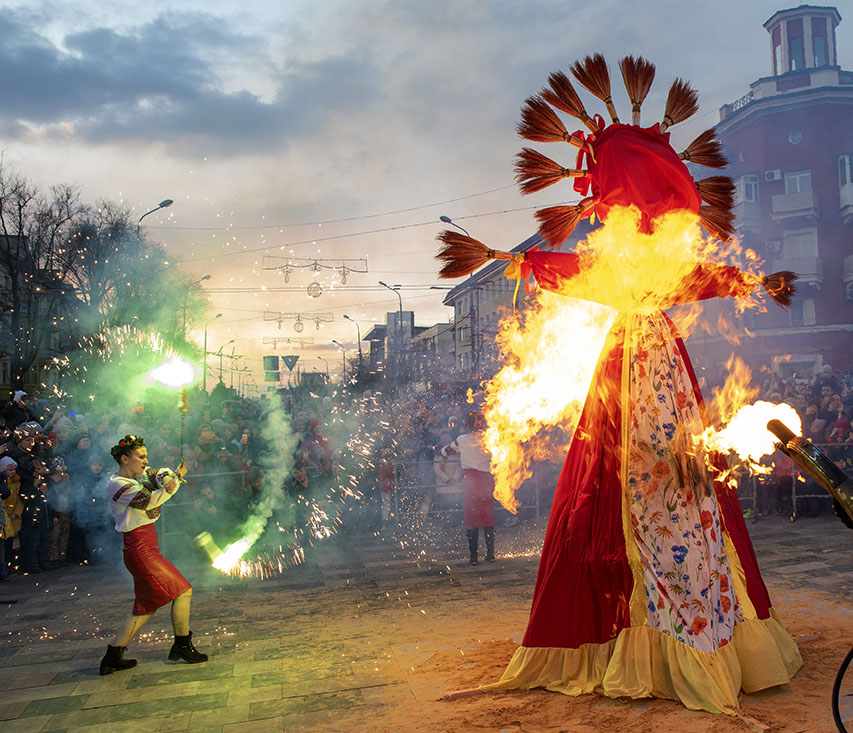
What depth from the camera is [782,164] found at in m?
31.1

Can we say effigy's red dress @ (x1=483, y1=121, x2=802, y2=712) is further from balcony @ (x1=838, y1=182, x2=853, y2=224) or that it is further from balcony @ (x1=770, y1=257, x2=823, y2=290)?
balcony @ (x1=838, y1=182, x2=853, y2=224)

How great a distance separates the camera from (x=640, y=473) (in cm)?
417

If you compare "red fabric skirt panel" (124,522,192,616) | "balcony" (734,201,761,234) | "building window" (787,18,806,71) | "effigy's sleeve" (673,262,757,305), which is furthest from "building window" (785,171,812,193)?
"red fabric skirt panel" (124,522,192,616)

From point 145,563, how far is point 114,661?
734 mm

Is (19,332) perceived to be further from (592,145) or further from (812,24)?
(812,24)

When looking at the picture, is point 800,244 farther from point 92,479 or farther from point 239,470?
point 92,479

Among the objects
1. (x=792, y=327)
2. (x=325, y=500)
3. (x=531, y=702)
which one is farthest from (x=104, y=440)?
(x=792, y=327)

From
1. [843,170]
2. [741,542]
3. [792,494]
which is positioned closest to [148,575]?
[741,542]

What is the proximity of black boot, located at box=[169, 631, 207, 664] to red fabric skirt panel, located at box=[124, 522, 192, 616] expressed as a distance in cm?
32

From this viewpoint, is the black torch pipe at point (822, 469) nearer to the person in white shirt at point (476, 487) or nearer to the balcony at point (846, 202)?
the person in white shirt at point (476, 487)

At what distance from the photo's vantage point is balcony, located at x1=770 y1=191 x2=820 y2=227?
30.6 metres

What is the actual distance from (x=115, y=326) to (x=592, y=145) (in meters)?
28.3

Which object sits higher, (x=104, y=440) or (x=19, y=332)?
(x=19, y=332)

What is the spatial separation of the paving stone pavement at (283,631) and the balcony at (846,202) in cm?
2632
